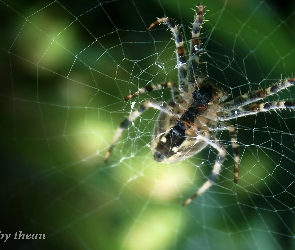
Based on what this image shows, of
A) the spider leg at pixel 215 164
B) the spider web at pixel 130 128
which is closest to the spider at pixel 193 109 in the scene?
the spider leg at pixel 215 164

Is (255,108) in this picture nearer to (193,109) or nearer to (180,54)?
(193,109)

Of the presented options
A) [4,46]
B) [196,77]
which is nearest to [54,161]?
[4,46]

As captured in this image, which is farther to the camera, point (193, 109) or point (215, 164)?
point (215, 164)

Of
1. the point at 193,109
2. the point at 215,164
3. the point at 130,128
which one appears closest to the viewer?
the point at 193,109

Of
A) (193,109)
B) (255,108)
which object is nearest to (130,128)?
(193,109)

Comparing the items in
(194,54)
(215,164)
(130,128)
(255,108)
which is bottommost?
(215,164)

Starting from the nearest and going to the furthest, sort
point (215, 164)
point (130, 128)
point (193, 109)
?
point (193, 109)
point (215, 164)
point (130, 128)
